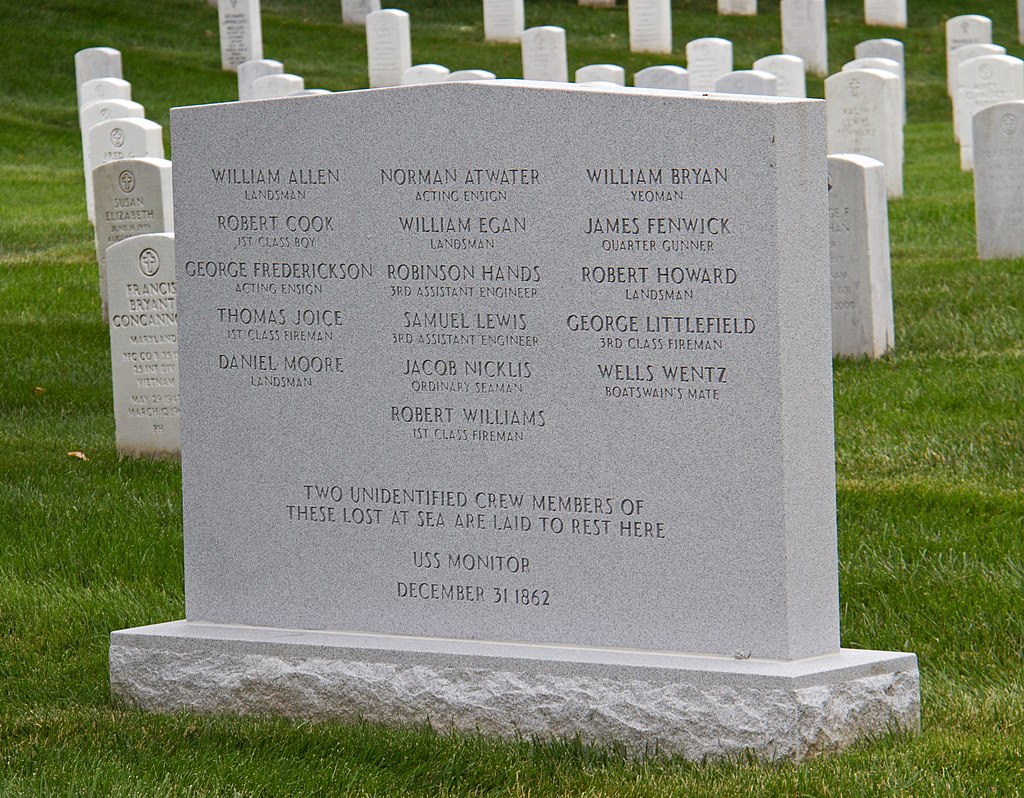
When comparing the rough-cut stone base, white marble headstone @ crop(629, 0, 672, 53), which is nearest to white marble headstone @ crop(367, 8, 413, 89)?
white marble headstone @ crop(629, 0, 672, 53)

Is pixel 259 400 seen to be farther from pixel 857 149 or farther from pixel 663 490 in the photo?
pixel 857 149

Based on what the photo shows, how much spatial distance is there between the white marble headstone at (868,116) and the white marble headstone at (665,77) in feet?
9.11

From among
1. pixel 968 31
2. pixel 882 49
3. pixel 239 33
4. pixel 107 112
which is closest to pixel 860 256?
pixel 107 112

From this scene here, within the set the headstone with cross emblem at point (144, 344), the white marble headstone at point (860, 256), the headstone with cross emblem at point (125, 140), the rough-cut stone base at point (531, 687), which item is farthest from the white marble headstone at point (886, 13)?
the rough-cut stone base at point (531, 687)

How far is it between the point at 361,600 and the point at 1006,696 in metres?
1.78

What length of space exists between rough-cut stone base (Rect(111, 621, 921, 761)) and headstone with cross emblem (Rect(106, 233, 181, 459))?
3.35 metres

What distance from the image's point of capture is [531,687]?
4.28 m

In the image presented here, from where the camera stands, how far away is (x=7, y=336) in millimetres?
10594

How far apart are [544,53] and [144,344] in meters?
17.4

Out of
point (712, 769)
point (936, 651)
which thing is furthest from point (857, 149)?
point (712, 769)

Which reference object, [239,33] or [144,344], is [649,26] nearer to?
[239,33]

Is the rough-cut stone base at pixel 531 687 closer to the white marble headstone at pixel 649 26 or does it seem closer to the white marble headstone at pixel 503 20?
the white marble headstone at pixel 649 26

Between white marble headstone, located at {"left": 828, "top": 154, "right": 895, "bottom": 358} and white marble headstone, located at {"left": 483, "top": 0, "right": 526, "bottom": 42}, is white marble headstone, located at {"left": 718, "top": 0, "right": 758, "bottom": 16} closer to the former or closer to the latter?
white marble headstone, located at {"left": 483, "top": 0, "right": 526, "bottom": 42}

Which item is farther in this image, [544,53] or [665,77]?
[544,53]
